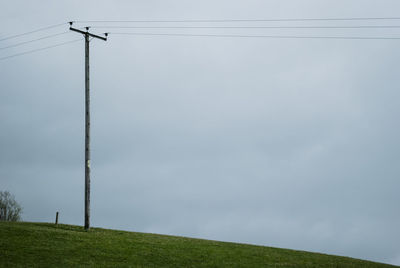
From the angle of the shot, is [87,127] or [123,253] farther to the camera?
[87,127]

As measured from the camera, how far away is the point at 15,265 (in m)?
19.0

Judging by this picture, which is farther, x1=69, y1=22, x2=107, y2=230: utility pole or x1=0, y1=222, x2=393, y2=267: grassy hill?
x1=69, y1=22, x2=107, y2=230: utility pole

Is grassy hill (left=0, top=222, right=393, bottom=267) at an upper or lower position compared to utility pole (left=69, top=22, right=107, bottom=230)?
lower

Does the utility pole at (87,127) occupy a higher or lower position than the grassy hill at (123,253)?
higher

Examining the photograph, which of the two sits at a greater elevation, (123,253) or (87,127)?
(87,127)

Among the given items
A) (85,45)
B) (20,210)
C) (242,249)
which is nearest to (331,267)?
(242,249)

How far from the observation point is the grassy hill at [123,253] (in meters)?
21.1

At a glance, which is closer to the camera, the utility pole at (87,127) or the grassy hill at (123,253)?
the grassy hill at (123,253)

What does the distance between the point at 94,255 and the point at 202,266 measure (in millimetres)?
5863

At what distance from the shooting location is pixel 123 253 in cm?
2347

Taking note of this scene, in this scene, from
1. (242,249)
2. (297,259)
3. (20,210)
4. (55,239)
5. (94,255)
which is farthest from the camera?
(20,210)

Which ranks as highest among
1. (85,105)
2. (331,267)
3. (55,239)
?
(85,105)

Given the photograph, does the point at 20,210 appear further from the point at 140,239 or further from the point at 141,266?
the point at 141,266

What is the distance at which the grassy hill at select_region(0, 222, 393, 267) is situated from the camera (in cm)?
2106
